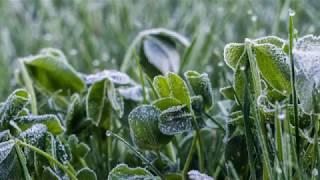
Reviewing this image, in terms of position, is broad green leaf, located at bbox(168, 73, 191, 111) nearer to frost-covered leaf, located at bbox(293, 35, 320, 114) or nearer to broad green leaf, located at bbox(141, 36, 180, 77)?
frost-covered leaf, located at bbox(293, 35, 320, 114)

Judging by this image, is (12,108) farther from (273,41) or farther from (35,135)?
(273,41)

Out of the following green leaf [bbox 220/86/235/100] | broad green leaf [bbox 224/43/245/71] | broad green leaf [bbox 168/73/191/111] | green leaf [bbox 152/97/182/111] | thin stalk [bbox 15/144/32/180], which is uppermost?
broad green leaf [bbox 224/43/245/71]

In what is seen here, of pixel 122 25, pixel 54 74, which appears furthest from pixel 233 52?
pixel 122 25

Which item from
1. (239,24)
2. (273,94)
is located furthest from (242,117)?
(239,24)

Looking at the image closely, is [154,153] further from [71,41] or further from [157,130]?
[71,41]

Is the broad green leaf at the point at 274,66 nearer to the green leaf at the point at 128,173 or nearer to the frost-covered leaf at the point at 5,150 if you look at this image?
the green leaf at the point at 128,173

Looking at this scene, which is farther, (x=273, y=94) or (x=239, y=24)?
(x=239, y=24)

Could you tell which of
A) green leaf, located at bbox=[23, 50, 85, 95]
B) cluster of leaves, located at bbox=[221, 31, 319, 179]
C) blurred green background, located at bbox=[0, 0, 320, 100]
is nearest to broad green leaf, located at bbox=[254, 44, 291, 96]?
cluster of leaves, located at bbox=[221, 31, 319, 179]
